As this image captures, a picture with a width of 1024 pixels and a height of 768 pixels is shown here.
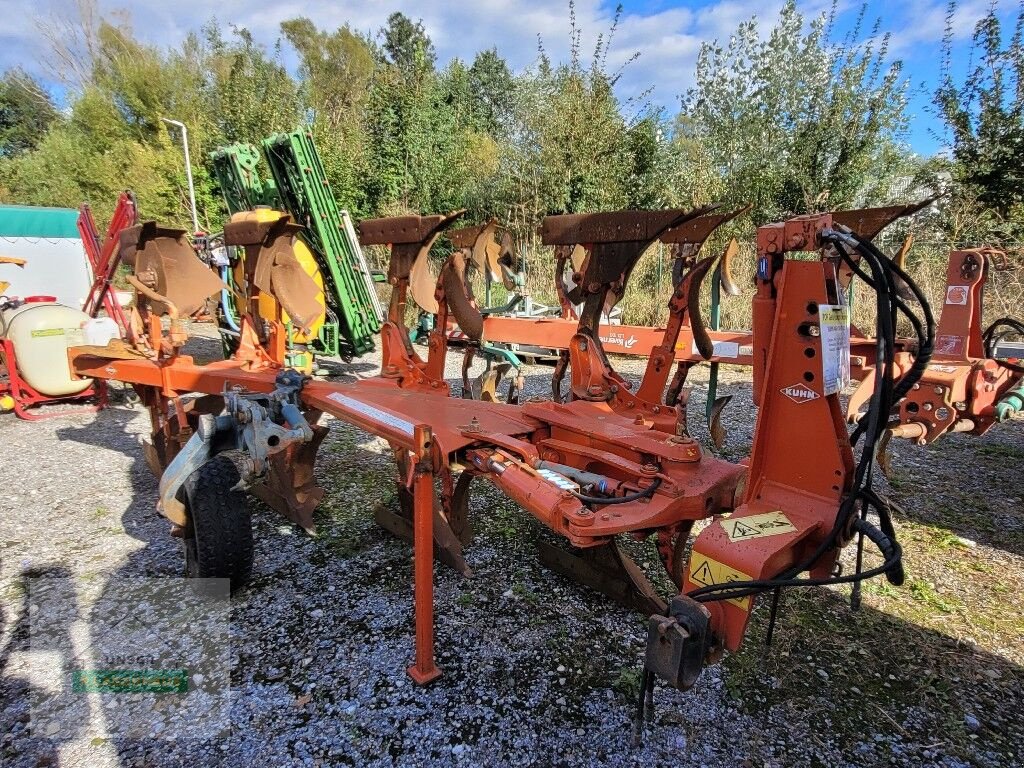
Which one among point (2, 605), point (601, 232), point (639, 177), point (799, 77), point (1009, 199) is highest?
point (799, 77)

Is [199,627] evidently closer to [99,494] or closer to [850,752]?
[99,494]

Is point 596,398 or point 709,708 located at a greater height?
point 596,398

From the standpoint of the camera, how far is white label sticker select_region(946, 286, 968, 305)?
3.65 meters

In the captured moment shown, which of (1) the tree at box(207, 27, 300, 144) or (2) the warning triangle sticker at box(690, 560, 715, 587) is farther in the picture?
(1) the tree at box(207, 27, 300, 144)

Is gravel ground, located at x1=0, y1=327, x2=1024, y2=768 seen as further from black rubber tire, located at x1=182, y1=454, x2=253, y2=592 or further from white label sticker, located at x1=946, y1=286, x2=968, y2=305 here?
white label sticker, located at x1=946, y1=286, x2=968, y2=305

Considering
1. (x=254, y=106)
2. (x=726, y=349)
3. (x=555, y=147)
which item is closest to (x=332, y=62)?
(x=254, y=106)

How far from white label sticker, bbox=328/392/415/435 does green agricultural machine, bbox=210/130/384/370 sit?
17.5 feet

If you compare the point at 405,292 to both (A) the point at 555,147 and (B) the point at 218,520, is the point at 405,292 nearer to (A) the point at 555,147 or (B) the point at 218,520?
(B) the point at 218,520

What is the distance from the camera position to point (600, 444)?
246 centimetres

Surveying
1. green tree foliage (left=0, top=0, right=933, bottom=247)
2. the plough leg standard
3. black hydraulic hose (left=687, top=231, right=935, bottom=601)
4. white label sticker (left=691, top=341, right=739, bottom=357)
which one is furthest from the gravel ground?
green tree foliage (left=0, top=0, right=933, bottom=247)

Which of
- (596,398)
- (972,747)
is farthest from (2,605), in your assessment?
(972,747)

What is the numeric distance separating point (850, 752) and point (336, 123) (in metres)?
19.5

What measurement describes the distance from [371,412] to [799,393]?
1.96 meters

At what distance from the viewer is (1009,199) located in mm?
10133
